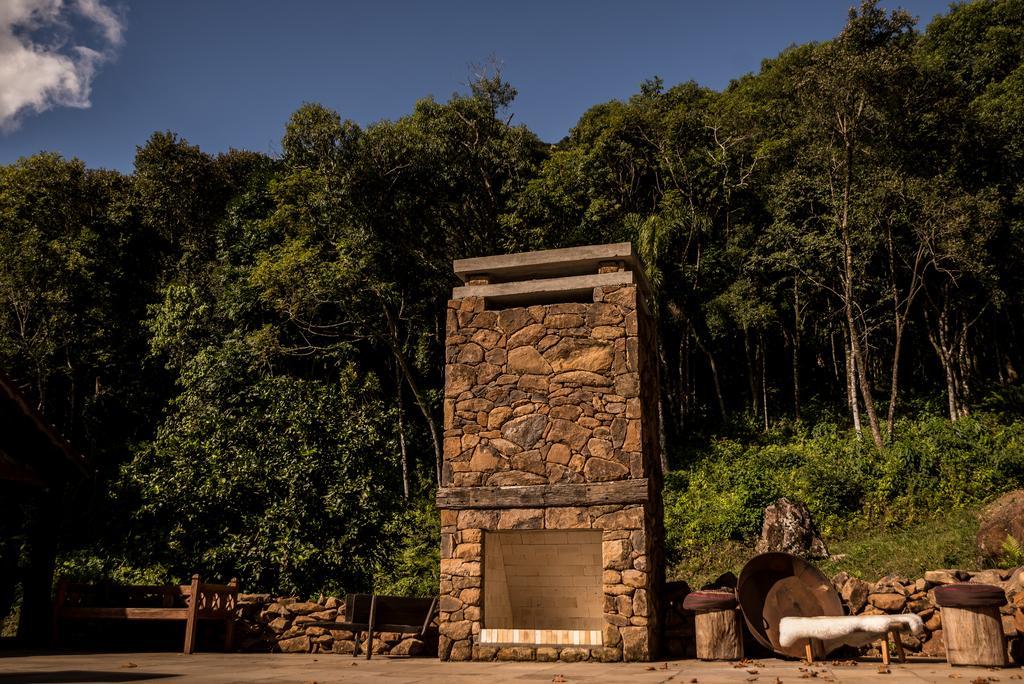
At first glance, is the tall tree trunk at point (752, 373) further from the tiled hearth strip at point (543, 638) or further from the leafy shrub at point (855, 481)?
the tiled hearth strip at point (543, 638)

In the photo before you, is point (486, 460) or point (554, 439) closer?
point (554, 439)

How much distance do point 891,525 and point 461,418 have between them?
10.1 metres

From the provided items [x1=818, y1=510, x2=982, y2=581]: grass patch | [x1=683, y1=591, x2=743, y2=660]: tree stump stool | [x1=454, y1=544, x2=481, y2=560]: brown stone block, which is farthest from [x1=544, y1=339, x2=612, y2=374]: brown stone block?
[x1=818, y1=510, x2=982, y2=581]: grass patch

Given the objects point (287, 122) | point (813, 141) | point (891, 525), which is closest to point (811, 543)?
point (891, 525)

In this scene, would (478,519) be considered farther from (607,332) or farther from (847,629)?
(847,629)

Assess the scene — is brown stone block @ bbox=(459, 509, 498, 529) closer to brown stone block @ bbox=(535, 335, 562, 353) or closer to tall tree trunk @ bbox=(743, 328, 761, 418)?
brown stone block @ bbox=(535, 335, 562, 353)

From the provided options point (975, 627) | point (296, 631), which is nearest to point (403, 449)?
point (296, 631)

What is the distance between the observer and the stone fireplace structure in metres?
8.15

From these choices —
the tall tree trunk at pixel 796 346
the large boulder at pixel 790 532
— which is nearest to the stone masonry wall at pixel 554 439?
the large boulder at pixel 790 532

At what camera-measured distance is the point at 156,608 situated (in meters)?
9.75

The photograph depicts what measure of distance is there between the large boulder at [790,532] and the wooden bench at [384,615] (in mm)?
7718

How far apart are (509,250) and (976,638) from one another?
13.7 metres

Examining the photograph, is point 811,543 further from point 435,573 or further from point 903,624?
point 903,624

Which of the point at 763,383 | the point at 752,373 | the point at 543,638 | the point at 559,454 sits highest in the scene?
the point at 752,373
